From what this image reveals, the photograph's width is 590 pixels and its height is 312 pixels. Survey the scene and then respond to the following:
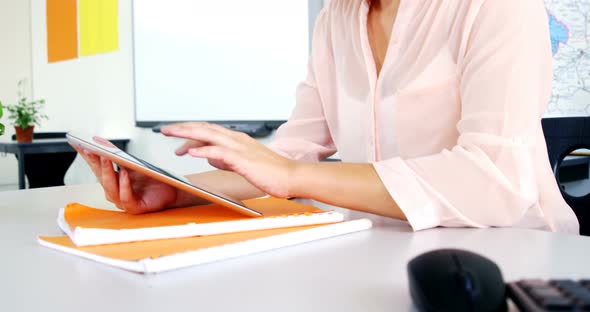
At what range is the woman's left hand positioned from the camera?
593mm

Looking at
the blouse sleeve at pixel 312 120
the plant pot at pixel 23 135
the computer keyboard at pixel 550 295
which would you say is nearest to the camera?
the computer keyboard at pixel 550 295

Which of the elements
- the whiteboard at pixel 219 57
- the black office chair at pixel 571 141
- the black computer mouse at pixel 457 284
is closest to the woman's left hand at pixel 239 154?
the black computer mouse at pixel 457 284

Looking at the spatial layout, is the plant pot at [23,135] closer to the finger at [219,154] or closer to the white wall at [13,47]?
the white wall at [13,47]

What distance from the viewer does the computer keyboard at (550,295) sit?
249 millimetres

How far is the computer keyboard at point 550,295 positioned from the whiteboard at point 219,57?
6.41ft

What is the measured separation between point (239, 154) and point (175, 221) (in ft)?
0.33

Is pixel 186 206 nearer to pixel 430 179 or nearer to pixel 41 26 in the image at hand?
pixel 430 179

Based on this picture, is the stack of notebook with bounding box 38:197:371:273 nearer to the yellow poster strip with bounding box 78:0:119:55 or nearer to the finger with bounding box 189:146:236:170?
the finger with bounding box 189:146:236:170

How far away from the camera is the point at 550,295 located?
261mm

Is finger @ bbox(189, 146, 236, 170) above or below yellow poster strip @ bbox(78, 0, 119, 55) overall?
below

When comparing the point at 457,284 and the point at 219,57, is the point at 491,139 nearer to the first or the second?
the point at 457,284

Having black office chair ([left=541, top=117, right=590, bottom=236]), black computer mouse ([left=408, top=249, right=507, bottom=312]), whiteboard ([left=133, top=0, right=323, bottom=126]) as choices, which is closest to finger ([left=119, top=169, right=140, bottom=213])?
black computer mouse ([left=408, top=249, right=507, bottom=312])

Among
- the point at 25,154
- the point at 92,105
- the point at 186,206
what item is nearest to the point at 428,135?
the point at 186,206

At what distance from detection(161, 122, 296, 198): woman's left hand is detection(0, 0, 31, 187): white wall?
485 cm
